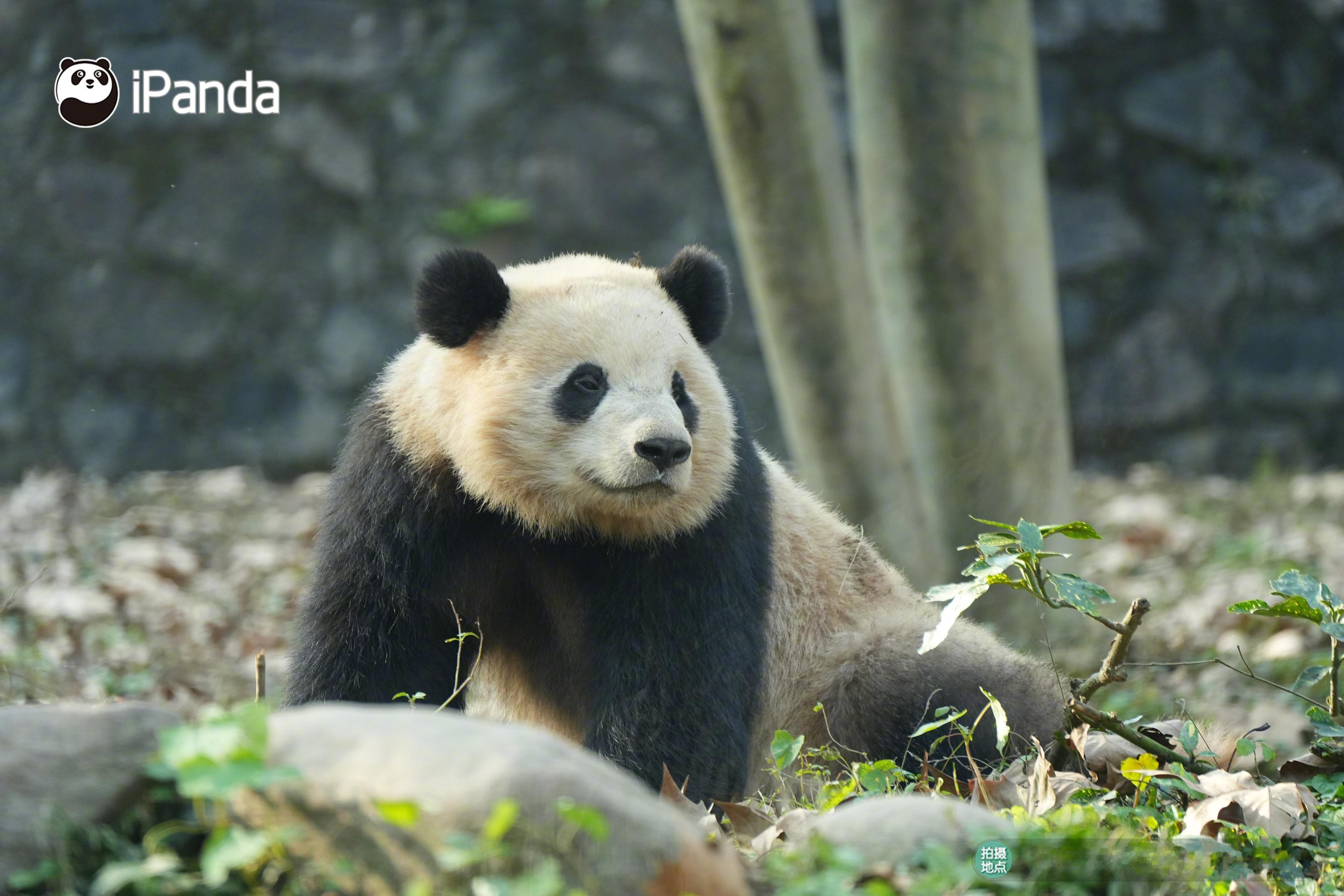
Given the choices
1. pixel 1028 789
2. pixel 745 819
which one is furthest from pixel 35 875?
pixel 1028 789

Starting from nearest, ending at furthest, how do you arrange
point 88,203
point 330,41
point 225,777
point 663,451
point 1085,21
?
point 225,777
point 663,451
point 88,203
point 330,41
point 1085,21

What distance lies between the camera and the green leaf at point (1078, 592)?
302 cm

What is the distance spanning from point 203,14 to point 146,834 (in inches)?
369

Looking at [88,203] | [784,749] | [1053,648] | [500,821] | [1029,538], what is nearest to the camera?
[500,821]

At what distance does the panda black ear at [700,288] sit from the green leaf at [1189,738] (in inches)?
80.5

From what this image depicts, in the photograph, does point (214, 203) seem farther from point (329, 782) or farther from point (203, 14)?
point (329, 782)

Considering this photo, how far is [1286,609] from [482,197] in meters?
8.28

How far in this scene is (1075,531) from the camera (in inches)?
123

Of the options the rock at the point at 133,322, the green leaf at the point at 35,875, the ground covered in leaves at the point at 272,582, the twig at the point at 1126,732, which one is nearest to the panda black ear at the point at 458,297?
the ground covered in leaves at the point at 272,582

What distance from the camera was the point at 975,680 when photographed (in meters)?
4.34

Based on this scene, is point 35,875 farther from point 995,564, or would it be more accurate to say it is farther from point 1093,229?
point 1093,229

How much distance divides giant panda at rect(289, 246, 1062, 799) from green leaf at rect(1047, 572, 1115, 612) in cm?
110

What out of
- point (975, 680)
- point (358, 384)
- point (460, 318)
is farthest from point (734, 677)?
point (358, 384)

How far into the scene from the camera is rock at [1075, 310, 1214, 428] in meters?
10.8
